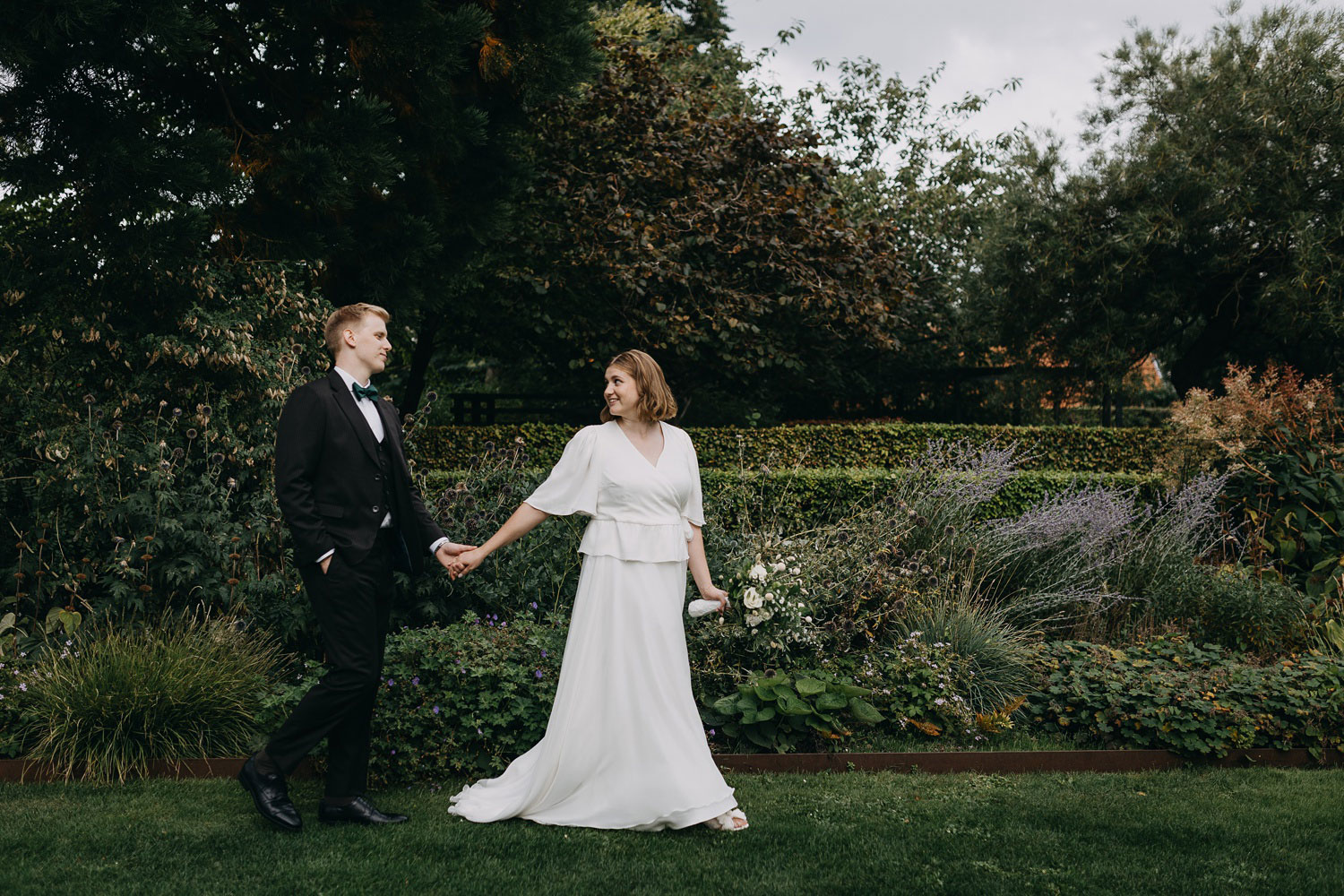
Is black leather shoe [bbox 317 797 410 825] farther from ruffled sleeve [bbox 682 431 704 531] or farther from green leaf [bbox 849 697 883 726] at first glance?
green leaf [bbox 849 697 883 726]

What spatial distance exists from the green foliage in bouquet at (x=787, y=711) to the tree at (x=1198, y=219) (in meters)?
11.1

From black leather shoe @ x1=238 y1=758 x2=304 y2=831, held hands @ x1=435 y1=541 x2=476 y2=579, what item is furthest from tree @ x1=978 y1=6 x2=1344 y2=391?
black leather shoe @ x1=238 y1=758 x2=304 y2=831

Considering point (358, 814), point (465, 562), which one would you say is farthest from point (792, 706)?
point (358, 814)

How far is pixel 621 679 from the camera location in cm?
392

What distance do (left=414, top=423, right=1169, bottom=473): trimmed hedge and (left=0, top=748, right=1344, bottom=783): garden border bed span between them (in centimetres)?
495

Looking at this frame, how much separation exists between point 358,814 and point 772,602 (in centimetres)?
228

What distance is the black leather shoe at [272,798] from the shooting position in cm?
373

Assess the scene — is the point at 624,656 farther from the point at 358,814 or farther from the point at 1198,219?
the point at 1198,219

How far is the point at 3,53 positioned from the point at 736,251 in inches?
286

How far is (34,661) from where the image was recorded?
4.89 m

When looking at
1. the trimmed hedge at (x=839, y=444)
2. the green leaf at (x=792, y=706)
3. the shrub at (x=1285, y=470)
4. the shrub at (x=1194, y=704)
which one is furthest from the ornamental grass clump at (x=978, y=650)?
the trimmed hedge at (x=839, y=444)

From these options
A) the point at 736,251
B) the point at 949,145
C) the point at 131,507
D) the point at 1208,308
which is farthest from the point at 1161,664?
the point at 949,145

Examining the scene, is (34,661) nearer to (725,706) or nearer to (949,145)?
(725,706)

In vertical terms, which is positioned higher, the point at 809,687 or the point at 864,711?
the point at 809,687
